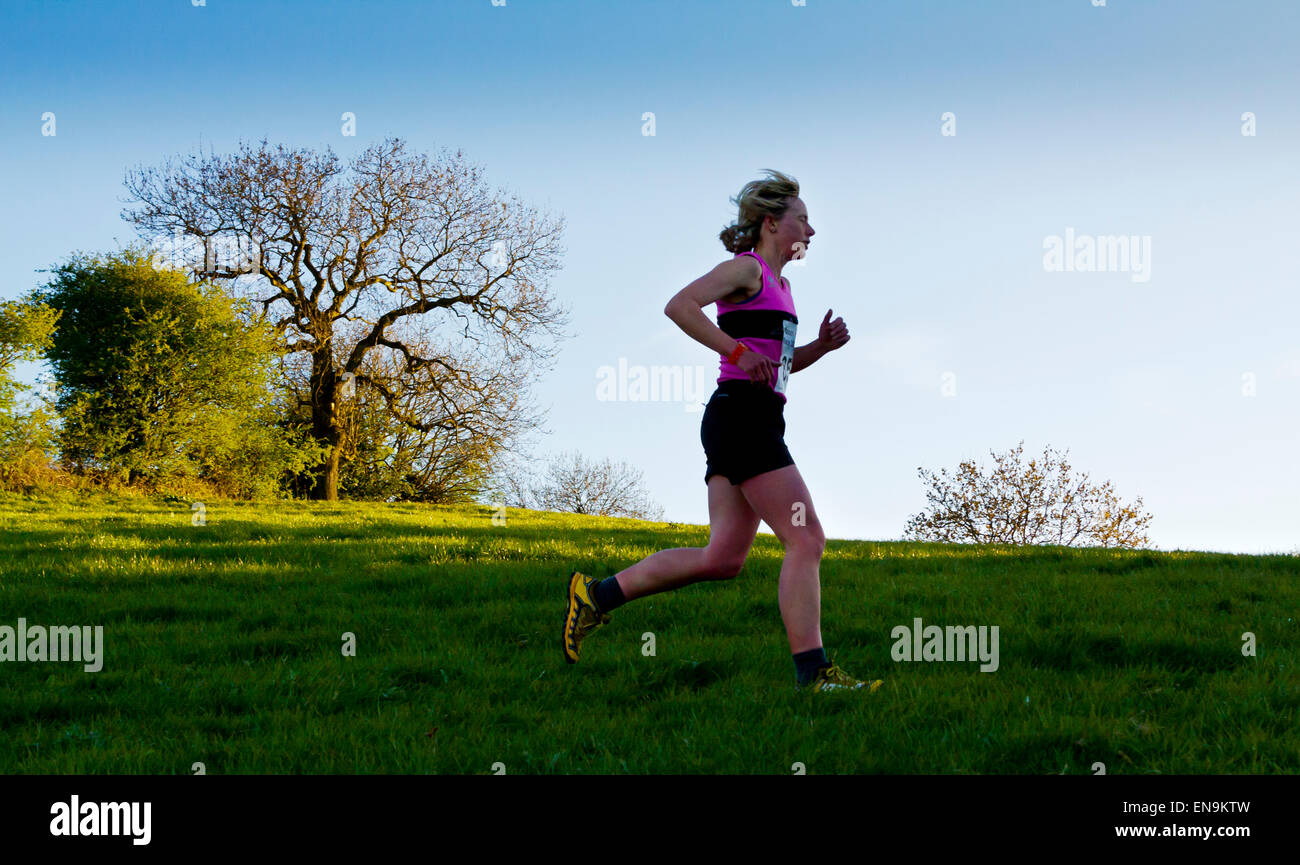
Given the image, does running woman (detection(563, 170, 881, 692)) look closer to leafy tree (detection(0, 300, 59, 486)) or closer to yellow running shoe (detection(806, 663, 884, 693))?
yellow running shoe (detection(806, 663, 884, 693))

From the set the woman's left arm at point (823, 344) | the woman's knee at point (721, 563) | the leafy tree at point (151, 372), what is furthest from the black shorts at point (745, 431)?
the leafy tree at point (151, 372)

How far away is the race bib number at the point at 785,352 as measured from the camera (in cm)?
505

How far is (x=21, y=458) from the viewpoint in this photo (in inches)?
813

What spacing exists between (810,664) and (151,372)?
72.2 ft

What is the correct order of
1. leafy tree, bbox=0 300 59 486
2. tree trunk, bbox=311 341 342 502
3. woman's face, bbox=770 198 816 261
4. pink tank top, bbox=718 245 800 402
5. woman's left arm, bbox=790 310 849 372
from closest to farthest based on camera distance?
1. pink tank top, bbox=718 245 800 402
2. woman's face, bbox=770 198 816 261
3. woman's left arm, bbox=790 310 849 372
4. leafy tree, bbox=0 300 59 486
5. tree trunk, bbox=311 341 342 502

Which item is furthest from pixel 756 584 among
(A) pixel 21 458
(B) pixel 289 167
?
(B) pixel 289 167

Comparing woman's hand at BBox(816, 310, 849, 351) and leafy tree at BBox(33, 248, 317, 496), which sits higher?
leafy tree at BBox(33, 248, 317, 496)

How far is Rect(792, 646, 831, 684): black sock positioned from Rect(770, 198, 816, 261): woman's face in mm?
2289

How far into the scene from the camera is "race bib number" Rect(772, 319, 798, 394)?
5055 mm

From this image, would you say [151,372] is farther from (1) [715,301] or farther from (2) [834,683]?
(2) [834,683]

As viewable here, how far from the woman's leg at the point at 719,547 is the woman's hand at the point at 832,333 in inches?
44.5

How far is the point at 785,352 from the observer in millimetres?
5141

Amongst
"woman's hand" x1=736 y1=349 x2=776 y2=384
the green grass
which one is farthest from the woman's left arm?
the green grass

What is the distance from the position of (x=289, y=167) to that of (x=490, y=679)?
2477cm
